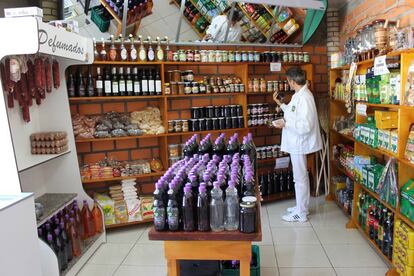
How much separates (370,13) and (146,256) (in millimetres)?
3326

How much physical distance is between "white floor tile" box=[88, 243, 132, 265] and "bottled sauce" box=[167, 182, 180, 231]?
1.67 metres

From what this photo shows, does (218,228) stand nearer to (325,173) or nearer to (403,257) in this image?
(403,257)

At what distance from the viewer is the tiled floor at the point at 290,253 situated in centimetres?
302

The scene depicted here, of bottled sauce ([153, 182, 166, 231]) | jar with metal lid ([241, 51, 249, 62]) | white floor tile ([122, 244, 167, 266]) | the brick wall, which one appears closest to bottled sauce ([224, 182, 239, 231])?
bottled sauce ([153, 182, 166, 231])

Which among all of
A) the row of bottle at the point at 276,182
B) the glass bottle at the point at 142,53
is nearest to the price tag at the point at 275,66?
the row of bottle at the point at 276,182

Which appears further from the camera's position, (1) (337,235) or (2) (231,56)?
(2) (231,56)

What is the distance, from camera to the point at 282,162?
15.7 feet

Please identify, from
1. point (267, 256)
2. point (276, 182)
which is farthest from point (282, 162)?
point (267, 256)

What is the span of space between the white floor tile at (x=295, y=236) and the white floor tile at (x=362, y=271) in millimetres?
557

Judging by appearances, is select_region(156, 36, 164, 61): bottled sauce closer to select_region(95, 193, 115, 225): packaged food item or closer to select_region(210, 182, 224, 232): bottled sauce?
select_region(95, 193, 115, 225): packaged food item

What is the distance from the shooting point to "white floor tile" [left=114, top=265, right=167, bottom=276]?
9.92 ft

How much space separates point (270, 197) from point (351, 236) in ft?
4.00

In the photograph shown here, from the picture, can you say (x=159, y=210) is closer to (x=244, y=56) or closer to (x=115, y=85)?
(x=115, y=85)

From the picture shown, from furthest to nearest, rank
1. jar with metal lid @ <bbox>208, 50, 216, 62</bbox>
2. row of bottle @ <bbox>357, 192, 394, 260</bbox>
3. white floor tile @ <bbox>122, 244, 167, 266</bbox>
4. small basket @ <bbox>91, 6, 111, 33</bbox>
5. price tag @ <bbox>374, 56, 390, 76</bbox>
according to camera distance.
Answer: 1. small basket @ <bbox>91, 6, 111, 33</bbox>
2. jar with metal lid @ <bbox>208, 50, 216, 62</bbox>
3. white floor tile @ <bbox>122, 244, 167, 266</bbox>
4. row of bottle @ <bbox>357, 192, 394, 260</bbox>
5. price tag @ <bbox>374, 56, 390, 76</bbox>
